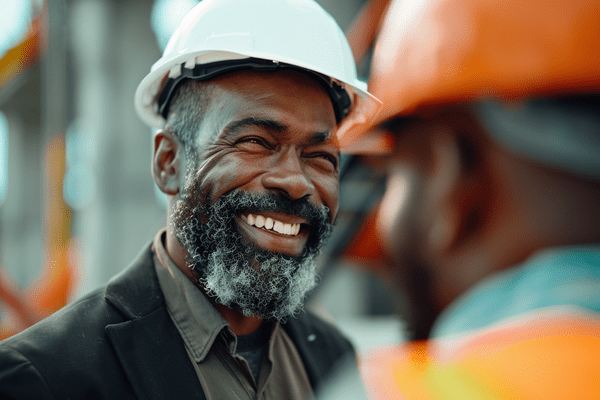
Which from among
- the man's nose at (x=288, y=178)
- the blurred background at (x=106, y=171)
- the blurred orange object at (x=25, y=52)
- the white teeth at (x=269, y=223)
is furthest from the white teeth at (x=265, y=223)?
the blurred orange object at (x=25, y=52)

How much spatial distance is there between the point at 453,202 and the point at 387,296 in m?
7.08

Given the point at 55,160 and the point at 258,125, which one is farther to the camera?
the point at 55,160

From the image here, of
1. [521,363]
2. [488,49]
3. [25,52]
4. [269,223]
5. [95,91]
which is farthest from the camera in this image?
[25,52]

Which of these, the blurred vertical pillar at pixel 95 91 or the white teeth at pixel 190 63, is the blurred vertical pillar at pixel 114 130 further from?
the white teeth at pixel 190 63

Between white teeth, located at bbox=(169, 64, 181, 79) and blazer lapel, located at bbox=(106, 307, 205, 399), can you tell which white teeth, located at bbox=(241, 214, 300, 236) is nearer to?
blazer lapel, located at bbox=(106, 307, 205, 399)

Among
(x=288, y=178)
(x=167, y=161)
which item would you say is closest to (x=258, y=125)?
(x=288, y=178)

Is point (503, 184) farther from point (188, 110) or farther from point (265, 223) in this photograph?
point (188, 110)

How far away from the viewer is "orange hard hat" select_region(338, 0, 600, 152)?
1.25 meters

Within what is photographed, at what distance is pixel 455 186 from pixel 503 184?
23cm

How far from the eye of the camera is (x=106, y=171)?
19.3ft

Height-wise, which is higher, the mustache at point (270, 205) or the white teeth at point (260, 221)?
the mustache at point (270, 205)

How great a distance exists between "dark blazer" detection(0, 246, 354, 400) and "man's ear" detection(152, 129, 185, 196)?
0.33m

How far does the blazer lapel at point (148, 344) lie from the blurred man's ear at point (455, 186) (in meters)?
1.00

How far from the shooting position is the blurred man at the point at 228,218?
4.88 ft
